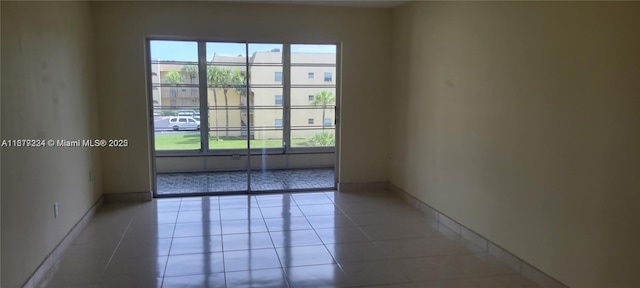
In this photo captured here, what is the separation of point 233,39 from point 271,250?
266cm

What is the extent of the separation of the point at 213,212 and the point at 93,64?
6.62 feet

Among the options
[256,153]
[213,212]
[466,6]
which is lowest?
[213,212]

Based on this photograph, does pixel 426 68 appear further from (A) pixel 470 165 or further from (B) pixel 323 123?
(B) pixel 323 123

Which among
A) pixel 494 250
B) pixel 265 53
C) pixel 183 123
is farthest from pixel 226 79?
pixel 494 250

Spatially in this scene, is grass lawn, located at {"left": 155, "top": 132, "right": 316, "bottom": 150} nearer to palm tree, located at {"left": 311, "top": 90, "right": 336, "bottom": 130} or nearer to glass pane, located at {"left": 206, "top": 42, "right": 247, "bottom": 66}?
palm tree, located at {"left": 311, "top": 90, "right": 336, "bottom": 130}

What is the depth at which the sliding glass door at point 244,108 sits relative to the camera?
5359mm

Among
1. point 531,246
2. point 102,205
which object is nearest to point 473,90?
point 531,246

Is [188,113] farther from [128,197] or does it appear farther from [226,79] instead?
[128,197]

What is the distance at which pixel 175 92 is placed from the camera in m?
5.51

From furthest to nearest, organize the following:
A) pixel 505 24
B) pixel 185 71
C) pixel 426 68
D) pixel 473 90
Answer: pixel 185 71 → pixel 426 68 → pixel 473 90 → pixel 505 24

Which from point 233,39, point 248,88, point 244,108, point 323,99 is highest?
point 233,39

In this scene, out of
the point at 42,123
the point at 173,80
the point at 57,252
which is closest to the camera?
the point at 42,123

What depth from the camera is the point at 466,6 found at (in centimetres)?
369

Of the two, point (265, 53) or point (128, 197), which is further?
point (265, 53)
